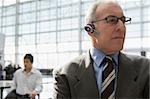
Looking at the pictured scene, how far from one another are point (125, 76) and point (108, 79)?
80 mm

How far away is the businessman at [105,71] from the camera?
127 cm

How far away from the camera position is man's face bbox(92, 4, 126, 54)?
1.28 meters

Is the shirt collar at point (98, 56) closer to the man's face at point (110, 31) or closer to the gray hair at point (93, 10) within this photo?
the man's face at point (110, 31)

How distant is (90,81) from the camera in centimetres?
128

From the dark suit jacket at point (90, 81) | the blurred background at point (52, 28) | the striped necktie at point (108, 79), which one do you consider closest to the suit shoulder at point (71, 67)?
the dark suit jacket at point (90, 81)

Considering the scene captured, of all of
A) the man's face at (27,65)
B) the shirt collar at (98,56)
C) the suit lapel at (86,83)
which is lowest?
the man's face at (27,65)

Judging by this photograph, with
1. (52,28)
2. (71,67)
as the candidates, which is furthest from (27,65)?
(52,28)

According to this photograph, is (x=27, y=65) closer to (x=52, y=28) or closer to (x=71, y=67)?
(x=71, y=67)

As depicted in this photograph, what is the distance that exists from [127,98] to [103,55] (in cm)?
21

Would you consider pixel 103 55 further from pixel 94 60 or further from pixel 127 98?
pixel 127 98

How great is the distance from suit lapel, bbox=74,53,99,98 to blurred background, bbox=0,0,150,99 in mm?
14621

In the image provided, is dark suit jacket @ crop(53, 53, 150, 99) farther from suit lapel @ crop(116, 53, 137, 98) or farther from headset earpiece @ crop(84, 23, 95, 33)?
headset earpiece @ crop(84, 23, 95, 33)

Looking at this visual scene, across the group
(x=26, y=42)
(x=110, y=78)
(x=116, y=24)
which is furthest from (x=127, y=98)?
(x=26, y=42)

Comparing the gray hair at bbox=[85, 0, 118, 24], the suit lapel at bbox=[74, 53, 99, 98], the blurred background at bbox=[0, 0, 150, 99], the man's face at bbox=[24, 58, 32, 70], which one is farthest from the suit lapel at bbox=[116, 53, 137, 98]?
the blurred background at bbox=[0, 0, 150, 99]
